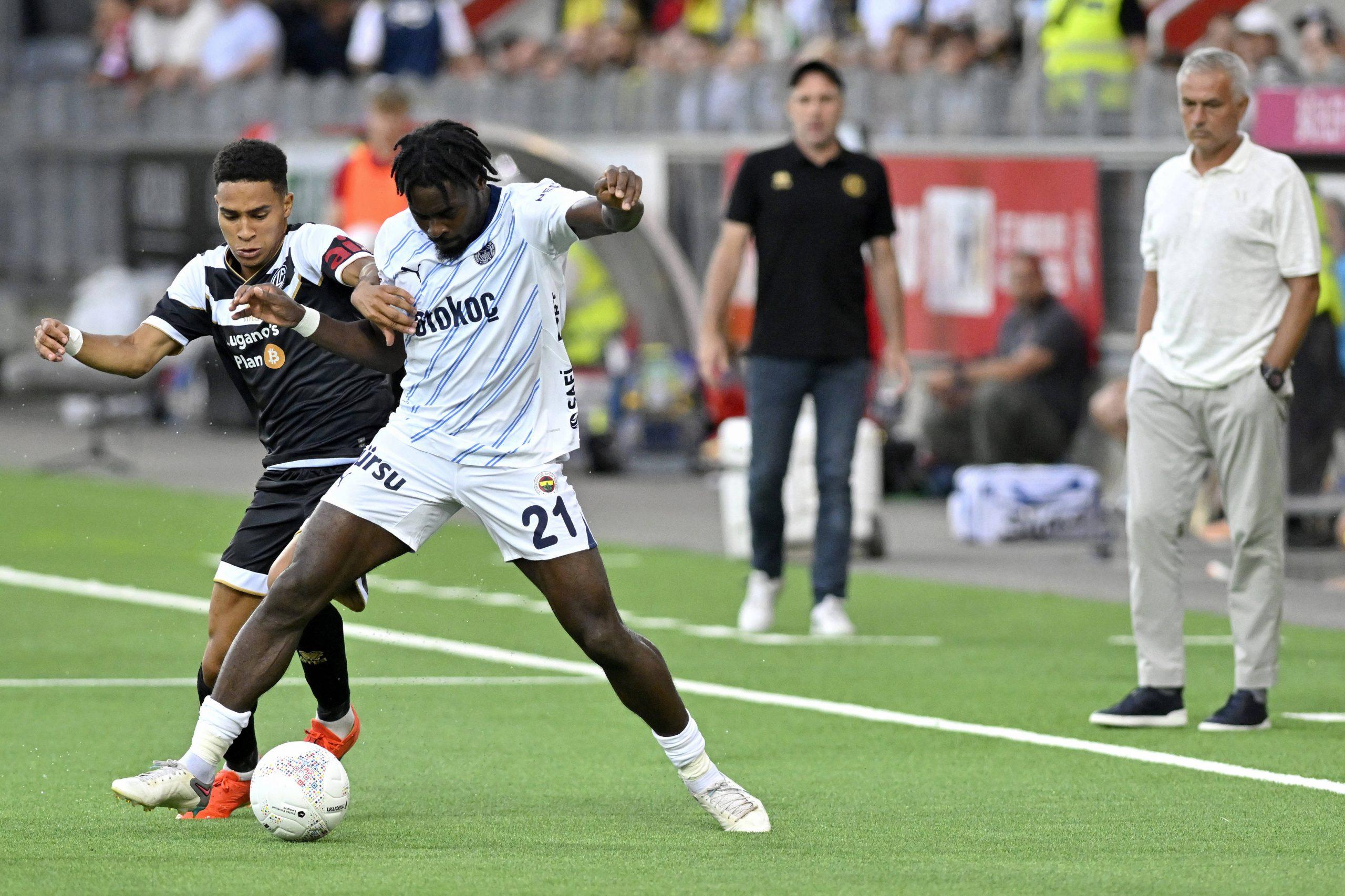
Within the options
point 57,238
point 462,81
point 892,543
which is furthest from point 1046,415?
point 57,238

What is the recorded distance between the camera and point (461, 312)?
666 centimetres

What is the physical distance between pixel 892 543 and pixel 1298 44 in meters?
4.75

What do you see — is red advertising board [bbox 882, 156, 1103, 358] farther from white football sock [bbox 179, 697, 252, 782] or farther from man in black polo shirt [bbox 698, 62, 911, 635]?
white football sock [bbox 179, 697, 252, 782]

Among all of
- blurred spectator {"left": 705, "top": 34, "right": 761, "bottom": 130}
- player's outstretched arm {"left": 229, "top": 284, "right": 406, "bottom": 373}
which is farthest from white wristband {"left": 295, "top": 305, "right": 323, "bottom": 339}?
blurred spectator {"left": 705, "top": 34, "right": 761, "bottom": 130}

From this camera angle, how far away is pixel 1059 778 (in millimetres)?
7695

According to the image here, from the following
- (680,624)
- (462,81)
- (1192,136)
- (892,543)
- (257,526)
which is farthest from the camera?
(462,81)

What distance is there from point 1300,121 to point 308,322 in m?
7.72

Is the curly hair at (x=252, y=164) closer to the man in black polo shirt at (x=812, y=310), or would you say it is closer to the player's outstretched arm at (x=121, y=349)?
the player's outstretched arm at (x=121, y=349)

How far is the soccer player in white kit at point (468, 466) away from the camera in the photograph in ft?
21.8

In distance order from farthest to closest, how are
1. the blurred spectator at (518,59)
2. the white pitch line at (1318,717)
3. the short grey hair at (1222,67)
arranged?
the blurred spectator at (518,59) < the white pitch line at (1318,717) < the short grey hair at (1222,67)

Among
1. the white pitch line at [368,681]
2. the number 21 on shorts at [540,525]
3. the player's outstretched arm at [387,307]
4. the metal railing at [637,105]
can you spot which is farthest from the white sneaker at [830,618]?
the metal railing at [637,105]

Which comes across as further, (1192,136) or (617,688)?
(1192,136)

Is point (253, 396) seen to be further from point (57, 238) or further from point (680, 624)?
point (57, 238)

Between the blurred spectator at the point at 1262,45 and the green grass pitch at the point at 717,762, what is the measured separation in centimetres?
439
